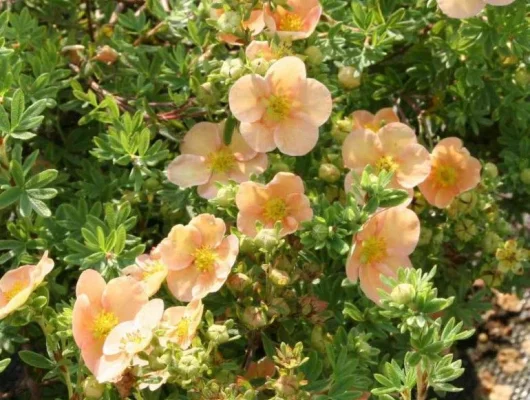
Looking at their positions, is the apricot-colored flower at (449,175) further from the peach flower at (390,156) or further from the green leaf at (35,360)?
the green leaf at (35,360)

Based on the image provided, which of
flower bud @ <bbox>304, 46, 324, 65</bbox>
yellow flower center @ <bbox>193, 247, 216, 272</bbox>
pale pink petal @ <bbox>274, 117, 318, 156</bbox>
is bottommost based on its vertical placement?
yellow flower center @ <bbox>193, 247, 216, 272</bbox>

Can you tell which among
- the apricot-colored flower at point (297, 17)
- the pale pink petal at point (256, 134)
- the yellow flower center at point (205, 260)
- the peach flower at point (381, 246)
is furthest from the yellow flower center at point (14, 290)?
the apricot-colored flower at point (297, 17)

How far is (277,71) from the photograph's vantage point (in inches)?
78.2

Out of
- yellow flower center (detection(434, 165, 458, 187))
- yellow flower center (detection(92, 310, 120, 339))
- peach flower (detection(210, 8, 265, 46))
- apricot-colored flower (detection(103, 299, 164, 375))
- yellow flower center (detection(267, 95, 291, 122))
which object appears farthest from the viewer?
yellow flower center (detection(434, 165, 458, 187))

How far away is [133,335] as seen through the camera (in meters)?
Answer: 1.76

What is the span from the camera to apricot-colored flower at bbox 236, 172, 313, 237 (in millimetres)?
1954

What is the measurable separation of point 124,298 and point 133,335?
0.11m

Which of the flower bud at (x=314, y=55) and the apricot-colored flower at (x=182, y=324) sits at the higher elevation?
the flower bud at (x=314, y=55)

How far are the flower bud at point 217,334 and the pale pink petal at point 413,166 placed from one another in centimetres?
63

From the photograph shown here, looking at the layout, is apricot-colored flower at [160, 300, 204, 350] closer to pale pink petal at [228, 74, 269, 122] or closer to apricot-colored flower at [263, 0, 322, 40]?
pale pink petal at [228, 74, 269, 122]

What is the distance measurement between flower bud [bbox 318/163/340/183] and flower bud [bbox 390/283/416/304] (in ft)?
1.54

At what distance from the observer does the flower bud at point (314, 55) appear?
214cm

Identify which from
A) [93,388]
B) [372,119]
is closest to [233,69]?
[372,119]

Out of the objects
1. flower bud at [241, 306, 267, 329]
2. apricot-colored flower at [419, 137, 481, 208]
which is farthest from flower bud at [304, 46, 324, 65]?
flower bud at [241, 306, 267, 329]
